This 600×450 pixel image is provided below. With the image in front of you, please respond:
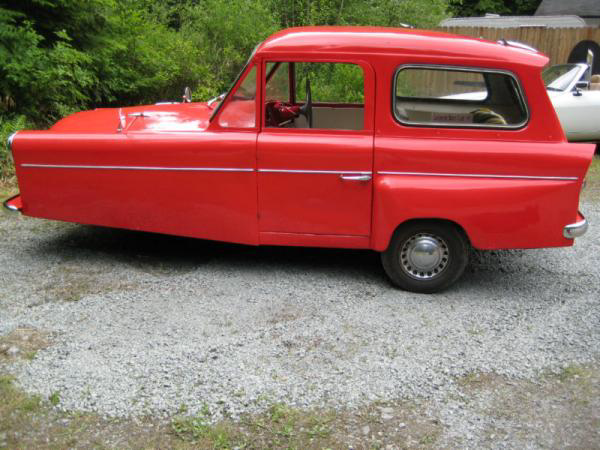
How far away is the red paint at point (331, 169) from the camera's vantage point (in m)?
4.48

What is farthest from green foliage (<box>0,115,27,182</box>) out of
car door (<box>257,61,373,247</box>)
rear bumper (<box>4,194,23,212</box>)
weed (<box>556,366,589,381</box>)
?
weed (<box>556,366,589,381</box>)

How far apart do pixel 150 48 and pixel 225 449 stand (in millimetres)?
8695

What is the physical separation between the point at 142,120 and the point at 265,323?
211cm

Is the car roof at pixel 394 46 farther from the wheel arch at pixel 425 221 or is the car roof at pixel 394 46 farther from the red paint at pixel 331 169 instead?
the wheel arch at pixel 425 221

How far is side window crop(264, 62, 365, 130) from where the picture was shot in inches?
194

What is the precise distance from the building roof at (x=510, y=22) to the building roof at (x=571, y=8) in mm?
5561

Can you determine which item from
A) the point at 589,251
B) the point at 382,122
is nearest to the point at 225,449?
the point at 382,122

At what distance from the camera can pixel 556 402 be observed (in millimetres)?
3459

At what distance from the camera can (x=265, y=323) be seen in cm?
419

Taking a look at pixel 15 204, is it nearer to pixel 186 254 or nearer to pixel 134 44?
pixel 186 254

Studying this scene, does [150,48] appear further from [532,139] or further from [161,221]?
[532,139]

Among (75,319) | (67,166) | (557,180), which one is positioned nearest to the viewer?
(75,319)

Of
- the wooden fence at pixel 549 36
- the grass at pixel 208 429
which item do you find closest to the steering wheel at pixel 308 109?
the grass at pixel 208 429

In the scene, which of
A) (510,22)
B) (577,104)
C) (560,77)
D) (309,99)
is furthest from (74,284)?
(510,22)
